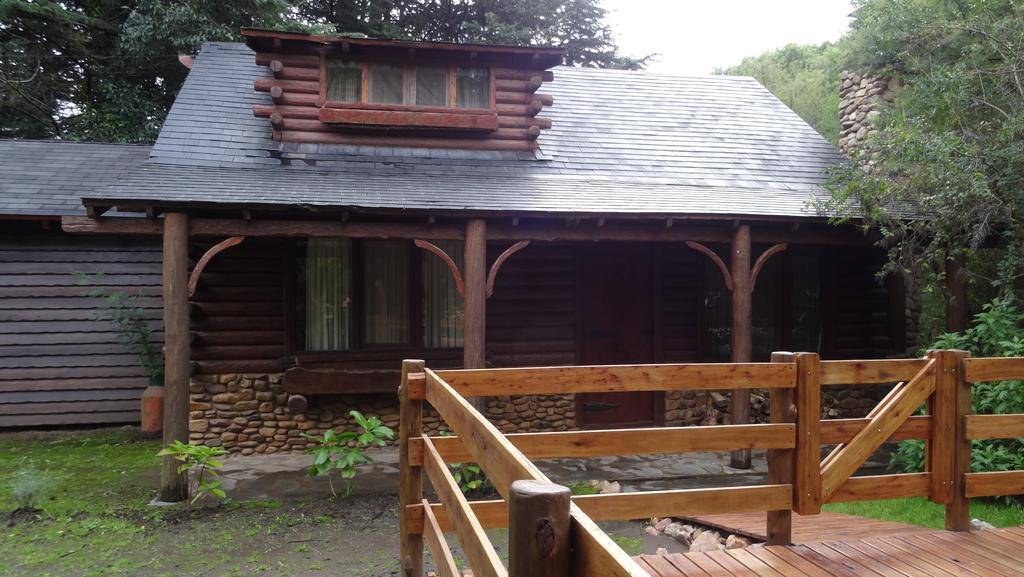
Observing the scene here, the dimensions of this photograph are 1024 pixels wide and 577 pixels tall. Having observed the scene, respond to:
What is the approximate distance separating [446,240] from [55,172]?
7.02 m

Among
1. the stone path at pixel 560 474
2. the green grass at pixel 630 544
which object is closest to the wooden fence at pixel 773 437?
the green grass at pixel 630 544

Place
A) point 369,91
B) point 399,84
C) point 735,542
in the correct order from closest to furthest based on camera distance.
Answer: point 735,542
point 369,91
point 399,84

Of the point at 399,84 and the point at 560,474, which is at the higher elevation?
Result: the point at 399,84

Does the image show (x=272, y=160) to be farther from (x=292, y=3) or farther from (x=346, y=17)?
(x=346, y=17)

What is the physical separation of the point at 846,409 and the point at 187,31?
16274 millimetres

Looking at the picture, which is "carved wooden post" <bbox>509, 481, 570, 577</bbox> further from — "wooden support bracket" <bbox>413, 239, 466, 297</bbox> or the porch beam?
the porch beam

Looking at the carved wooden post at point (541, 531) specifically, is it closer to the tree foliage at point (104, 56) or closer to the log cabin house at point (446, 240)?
the log cabin house at point (446, 240)

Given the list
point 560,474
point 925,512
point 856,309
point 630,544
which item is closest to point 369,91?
point 560,474

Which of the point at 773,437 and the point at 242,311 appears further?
the point at 242,311

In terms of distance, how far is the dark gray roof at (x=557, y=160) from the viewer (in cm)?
761

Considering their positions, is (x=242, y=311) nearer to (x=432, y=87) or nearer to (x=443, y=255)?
(x=443, y=255)

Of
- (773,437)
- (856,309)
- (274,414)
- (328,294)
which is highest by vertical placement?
(328,294)

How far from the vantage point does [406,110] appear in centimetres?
939

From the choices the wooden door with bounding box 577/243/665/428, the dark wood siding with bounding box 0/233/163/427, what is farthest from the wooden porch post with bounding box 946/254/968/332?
the dark wood siding with bounding box 0/233/163/427
